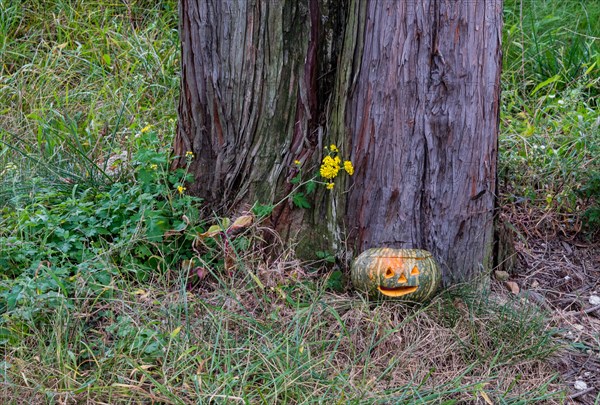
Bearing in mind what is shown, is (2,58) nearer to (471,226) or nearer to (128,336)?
(128,336)

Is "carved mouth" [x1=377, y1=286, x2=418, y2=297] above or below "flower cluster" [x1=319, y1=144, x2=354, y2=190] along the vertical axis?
below

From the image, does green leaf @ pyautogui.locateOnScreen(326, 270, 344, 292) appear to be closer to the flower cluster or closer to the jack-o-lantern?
the jack-o-lantern

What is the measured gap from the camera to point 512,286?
11.4 ft

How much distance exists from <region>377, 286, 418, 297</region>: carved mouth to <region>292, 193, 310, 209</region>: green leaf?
52 cm

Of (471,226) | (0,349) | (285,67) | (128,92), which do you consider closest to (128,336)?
(0,349)

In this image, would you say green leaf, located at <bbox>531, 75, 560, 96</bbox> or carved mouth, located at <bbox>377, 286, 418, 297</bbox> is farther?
green leaf, located at <bbox>531, 75, 560, 96</bbox>

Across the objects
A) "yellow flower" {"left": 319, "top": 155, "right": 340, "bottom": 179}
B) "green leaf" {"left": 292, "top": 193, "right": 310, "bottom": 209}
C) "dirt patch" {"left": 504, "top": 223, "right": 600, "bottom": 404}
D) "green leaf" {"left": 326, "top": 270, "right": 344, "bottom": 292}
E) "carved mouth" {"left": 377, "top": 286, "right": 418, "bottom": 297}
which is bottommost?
"dirt patch" {"left": 504, "top": 223, "right": 600, "bottom": 404}

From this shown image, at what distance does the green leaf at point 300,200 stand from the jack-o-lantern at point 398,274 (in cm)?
38

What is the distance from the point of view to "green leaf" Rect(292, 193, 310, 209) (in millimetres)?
3283

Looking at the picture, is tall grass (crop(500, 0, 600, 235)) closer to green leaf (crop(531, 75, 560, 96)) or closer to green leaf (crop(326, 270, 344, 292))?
green leaf (crop(531, 75, 560, 96))

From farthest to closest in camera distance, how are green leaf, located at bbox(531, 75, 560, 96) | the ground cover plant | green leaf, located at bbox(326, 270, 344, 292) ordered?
1. green leaf, located at bbox(531, 75, 560, 96)
2. green leaf, located at bbox(326, 270, 344, 292)
3. the ground cover plant

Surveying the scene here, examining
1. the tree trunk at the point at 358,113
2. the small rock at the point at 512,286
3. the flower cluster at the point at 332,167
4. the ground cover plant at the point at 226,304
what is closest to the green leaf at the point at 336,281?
the ground cover plant at the point at 226,304

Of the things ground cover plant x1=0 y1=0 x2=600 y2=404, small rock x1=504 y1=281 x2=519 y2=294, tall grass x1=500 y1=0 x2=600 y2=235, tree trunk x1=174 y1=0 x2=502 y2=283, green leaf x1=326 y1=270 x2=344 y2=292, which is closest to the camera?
ground cover plant x1=0 y1=0 x2=600 y2=404

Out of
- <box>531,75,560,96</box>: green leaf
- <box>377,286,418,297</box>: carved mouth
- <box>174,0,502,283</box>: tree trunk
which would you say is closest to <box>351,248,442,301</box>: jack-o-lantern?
<box>377,286,418,297</box>: carved mouth
